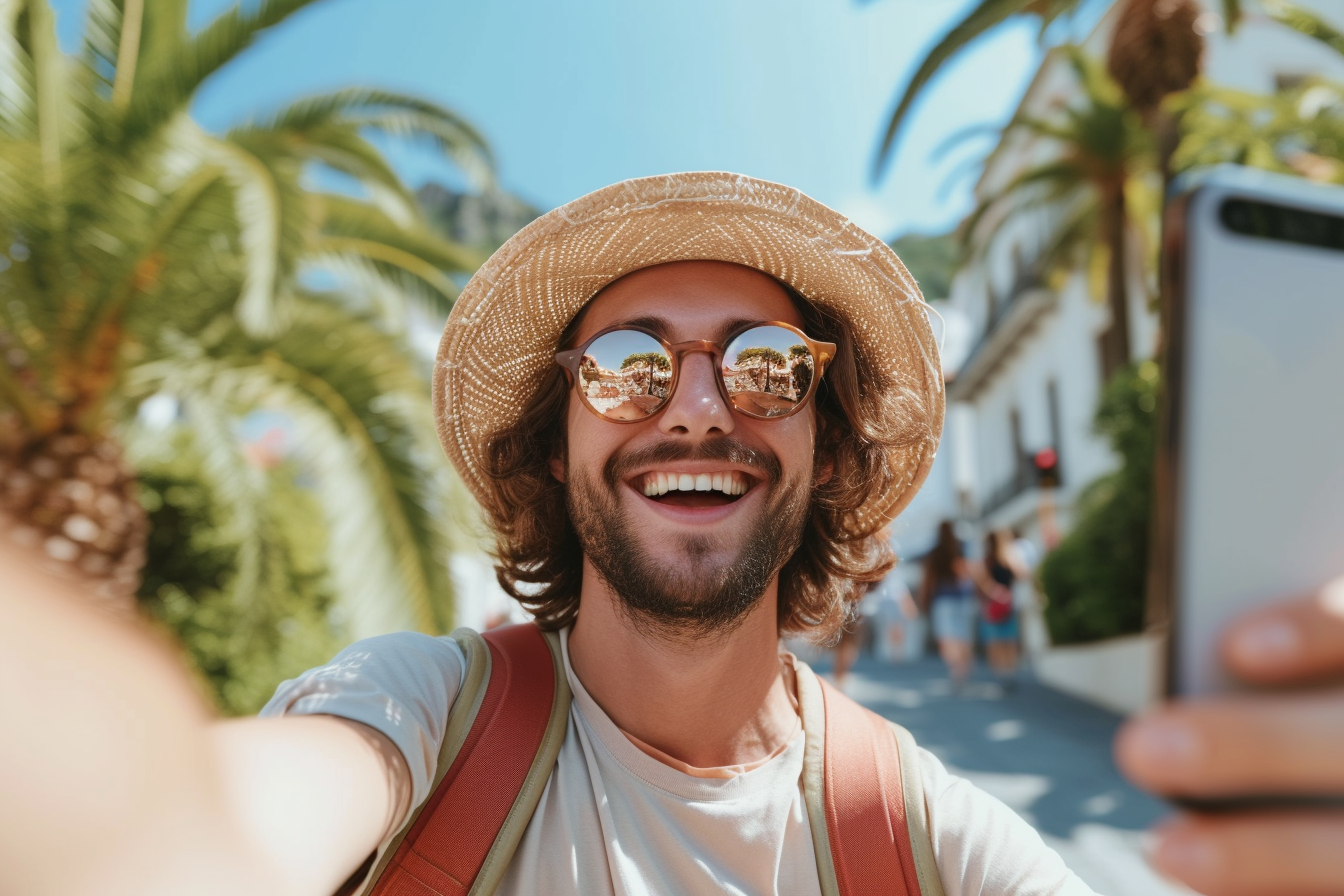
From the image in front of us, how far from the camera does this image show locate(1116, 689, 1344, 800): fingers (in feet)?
2.04

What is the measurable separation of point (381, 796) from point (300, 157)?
748cm

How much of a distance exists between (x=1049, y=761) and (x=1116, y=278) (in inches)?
336

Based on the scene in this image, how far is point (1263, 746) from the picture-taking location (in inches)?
24.6

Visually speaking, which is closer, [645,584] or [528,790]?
[528,790]

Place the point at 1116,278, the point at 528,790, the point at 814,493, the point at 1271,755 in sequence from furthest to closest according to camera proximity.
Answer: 1. the point at 1116,278
2. the point at 814,493
3. the point at 528,790
4. the point at 1271,755

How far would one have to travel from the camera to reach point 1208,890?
2.05 feet

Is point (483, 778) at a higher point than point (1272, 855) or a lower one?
lower

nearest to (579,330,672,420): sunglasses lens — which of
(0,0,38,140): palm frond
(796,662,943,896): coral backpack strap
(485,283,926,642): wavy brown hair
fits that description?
(485,283,926,642): wavy brown hair

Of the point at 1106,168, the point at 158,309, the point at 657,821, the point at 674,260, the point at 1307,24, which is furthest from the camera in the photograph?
the point at 1106,168

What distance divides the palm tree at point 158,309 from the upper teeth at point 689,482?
4.26m

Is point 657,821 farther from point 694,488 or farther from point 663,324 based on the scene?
point 663,324

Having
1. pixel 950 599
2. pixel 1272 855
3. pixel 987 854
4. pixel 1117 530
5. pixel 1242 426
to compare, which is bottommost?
pixel 950 599

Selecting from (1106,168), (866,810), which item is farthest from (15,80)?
(1106,168)

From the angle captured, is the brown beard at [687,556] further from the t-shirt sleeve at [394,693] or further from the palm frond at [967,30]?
the palm frond at [967,30]
